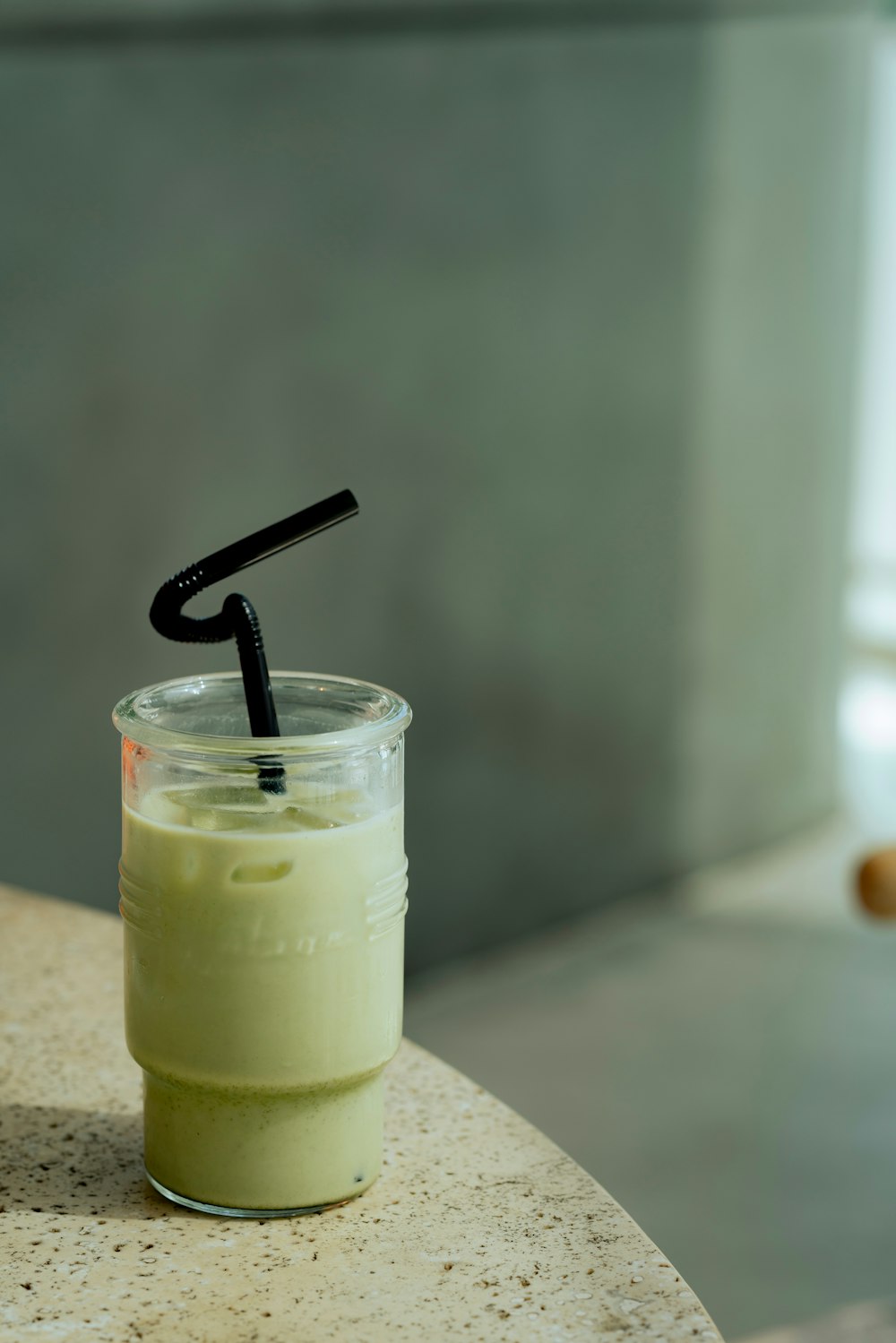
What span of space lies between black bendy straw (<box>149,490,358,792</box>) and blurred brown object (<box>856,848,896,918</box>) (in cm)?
53

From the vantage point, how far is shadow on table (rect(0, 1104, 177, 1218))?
0.61 metres

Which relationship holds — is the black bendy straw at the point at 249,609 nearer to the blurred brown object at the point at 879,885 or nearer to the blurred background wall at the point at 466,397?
the blurred brown object at the point at 879,885

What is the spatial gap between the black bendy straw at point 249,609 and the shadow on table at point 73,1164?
0.61 ft

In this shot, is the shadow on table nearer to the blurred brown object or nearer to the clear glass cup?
the clear glass cup

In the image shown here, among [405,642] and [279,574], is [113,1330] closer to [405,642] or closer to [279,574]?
[279,574]

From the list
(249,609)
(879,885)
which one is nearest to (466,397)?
(879,885)

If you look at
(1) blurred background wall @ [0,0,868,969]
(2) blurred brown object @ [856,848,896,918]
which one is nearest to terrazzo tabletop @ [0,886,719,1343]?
(2) blurred brown object @ [856,848,896,918]

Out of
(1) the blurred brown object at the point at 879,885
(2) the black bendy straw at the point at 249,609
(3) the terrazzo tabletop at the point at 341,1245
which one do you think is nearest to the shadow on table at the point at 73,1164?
(3) the terrazzo tabletop at the point at 341,1245

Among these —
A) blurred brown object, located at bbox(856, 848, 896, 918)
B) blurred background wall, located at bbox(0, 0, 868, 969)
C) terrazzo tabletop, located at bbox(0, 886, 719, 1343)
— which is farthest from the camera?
blurred background wall, located at bbox(0, 0, 868, 969)

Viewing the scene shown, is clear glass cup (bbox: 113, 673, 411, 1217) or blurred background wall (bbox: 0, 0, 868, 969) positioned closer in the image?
clear glass cup (bbox: 113, 673, 411, 1217)

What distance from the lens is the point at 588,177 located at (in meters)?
2.54

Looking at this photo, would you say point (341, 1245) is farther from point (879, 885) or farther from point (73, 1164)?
point (879, 885)

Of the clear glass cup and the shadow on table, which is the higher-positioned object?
the clear glass cup

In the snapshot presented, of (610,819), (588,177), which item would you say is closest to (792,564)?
(610,819)
